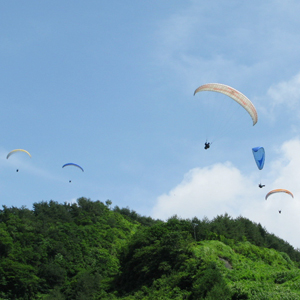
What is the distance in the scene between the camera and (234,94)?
35.4 m

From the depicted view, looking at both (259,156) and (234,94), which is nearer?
(234,94)

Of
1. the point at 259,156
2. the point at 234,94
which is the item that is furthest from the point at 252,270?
the point at 234,94

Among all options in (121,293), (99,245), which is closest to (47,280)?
(99,245)

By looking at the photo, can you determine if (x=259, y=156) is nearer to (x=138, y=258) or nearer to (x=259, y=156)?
(x=259, y=156)

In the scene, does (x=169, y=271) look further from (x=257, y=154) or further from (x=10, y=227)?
(x=10, y=227)

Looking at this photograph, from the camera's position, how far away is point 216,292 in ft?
104

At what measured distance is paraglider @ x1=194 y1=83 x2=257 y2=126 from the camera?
35188mm

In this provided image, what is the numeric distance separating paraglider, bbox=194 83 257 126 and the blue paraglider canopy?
7801mm

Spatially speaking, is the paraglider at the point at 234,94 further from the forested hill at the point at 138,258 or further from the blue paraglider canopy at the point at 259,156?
the forested hill at the point at 138,258

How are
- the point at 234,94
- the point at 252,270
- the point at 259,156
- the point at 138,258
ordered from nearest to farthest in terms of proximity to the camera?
1. the point at 234,94
2. the point at 252,270
3. the point at 259,156
4. the point at 138,258

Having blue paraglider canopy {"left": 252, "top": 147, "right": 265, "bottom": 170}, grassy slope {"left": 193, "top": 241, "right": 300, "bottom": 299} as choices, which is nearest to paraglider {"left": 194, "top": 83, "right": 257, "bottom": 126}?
blue paraglider canopy {"left": 252, "top": 147, "right": 265, "bottom": 170}

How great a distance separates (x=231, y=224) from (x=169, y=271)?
18471mm

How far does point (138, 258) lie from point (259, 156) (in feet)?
55.7

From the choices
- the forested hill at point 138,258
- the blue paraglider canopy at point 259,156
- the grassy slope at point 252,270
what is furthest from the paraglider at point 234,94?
the forested hill at point 138,258
